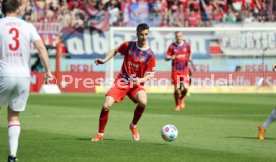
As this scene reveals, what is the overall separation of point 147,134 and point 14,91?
5444mm

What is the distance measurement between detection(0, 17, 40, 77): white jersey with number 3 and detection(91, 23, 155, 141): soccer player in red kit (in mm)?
3930

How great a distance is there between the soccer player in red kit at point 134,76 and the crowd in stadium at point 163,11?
19.7 m

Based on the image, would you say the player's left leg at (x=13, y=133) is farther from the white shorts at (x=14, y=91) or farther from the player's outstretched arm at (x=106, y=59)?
the player's outstretched arm at (x=106, y=59)

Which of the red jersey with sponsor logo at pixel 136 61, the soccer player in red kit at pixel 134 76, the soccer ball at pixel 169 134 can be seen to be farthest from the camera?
the red jersey with sponsor logo at pixel 136 61

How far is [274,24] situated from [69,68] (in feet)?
32.0

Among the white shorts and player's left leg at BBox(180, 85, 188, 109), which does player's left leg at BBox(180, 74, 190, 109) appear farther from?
the white shorts

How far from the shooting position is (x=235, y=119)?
63.5 ft

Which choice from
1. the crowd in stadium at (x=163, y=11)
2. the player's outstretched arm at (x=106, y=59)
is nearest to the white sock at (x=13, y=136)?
the player's outstretched arm at (x=106, y=59)

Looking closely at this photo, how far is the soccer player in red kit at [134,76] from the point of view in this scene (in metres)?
13.9

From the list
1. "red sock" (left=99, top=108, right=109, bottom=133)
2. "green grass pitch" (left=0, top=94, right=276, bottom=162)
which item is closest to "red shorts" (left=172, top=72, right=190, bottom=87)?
"green grass pitch" (left=0, top=94, right=276, bottom=162)

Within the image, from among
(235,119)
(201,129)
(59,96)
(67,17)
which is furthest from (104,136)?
(67,17)

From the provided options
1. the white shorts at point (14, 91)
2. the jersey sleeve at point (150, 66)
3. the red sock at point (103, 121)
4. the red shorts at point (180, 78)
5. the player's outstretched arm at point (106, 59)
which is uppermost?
the player's outstretched arm at point (106, 59)

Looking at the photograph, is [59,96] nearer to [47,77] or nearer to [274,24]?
[274,24]

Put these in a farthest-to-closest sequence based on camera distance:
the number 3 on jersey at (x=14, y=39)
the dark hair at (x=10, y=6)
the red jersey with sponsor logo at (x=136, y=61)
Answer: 1. the red jersey with sponsor logo at (x=136, y=61)
2. the number 3 on jersey at (x=14, y=39)
3. the dark hair at (x=10, y=6)
